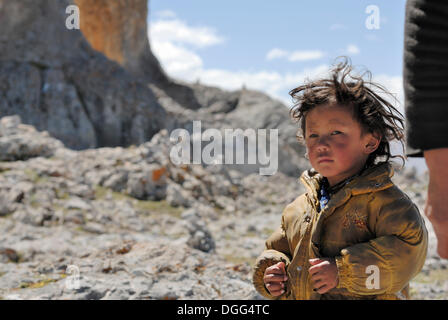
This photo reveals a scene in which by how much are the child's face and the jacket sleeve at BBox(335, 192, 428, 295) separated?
0.23 metres

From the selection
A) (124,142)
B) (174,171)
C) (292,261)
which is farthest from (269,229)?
(124,142)

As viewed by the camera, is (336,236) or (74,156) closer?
(336,236)

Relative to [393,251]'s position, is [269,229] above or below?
below

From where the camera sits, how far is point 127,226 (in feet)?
21.7

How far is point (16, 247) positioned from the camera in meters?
4.82

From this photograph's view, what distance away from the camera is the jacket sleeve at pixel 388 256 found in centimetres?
146

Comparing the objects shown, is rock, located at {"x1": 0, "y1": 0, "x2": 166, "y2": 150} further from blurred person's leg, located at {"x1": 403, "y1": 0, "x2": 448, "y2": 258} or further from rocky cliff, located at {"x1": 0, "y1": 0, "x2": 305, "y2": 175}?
blurred person's leg, located at {"x1": 403, "y1": 0, "x2": 448, "y2": 258}

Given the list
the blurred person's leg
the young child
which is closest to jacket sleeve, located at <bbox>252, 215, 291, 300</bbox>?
the young child

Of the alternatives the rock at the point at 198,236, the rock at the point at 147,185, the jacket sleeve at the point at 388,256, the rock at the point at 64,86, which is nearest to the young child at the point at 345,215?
the jacket sleeve at the point at 388,256

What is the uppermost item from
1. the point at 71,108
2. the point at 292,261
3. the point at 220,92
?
the point at 220,92

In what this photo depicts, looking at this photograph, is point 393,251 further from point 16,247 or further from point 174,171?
point 174,171

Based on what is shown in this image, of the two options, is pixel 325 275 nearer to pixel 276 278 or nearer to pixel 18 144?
pixel 276 278

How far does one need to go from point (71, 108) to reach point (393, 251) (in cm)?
1471
